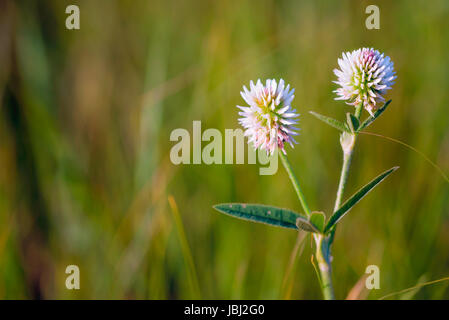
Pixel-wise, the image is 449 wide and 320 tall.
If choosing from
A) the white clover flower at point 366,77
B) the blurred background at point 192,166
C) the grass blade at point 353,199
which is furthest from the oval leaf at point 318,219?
the blurred background at point 192,166

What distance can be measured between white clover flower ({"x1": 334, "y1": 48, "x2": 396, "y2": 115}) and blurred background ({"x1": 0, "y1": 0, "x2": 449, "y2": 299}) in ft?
1.86

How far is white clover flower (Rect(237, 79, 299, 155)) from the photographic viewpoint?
963 mm

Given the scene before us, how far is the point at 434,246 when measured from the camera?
182 cm

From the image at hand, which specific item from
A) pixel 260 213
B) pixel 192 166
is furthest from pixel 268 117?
pixel 192 166

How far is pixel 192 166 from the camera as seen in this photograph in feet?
7.49

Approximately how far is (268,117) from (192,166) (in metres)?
1.34

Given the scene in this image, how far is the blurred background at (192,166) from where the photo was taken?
1823 millimetres

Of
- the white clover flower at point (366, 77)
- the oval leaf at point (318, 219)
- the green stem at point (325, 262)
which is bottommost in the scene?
the green stem at point (325, 262)

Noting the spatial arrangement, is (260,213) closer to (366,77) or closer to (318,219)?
(318,219)

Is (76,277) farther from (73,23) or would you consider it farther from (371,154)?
(73,23)

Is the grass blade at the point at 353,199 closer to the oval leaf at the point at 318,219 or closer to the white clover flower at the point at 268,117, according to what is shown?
the oval leaf at the point at 318,219

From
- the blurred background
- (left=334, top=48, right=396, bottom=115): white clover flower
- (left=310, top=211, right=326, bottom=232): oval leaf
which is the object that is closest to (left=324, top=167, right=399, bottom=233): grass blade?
(left=310, top=211, right=326, bottom=232): oval leaf

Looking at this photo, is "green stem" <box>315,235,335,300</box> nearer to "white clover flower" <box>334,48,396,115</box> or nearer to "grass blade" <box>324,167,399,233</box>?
"grass blade" <box>324,167,399,233</box>

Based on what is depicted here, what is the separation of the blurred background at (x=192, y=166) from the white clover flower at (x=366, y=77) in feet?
1.86
